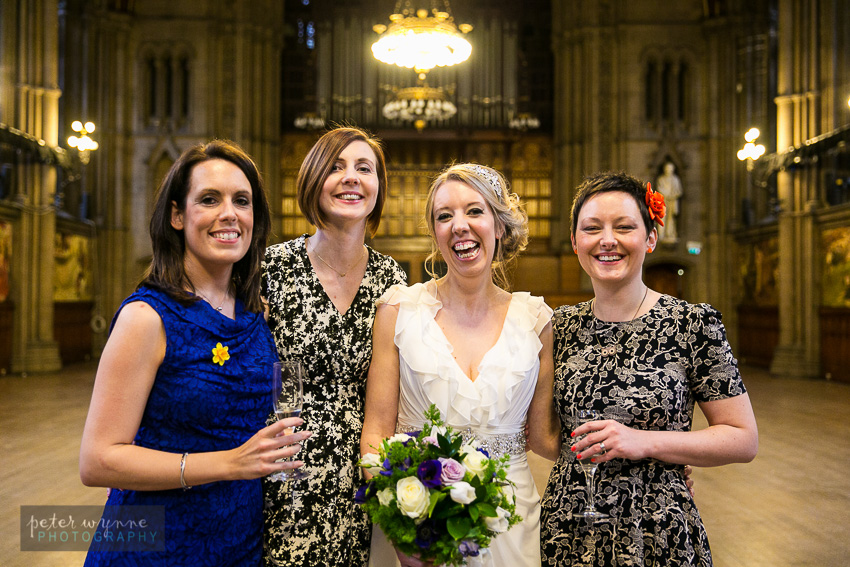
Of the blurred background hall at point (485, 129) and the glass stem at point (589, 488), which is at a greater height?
the blurred background hall at point (485, 129)

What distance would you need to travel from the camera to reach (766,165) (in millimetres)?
14883

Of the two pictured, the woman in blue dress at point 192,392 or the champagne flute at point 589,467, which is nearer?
the woman in blue dress at point 192,392

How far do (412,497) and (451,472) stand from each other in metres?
0.11

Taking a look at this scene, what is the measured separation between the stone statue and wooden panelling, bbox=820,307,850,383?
5.20 m

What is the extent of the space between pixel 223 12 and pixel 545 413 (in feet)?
62.0

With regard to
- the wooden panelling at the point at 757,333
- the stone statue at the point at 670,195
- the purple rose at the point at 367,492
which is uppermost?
the stone statue at the point at 670,195

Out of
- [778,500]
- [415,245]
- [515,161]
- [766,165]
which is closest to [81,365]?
[415,245]

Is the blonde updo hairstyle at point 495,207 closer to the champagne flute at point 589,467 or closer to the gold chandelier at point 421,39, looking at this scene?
the champagne flute at point 589,467

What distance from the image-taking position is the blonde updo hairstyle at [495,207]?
7.79ft

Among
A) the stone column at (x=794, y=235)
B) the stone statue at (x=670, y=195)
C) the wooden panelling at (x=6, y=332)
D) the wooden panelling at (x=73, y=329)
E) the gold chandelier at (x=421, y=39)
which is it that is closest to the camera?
the gold chandelier at (x=421, y=39)

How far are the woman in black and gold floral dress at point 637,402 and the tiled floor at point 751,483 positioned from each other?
8.47ft

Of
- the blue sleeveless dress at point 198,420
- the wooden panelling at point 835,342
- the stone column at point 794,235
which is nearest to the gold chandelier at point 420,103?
the stone column at point 794,235

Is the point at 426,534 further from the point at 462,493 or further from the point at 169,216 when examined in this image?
the point at 169,216

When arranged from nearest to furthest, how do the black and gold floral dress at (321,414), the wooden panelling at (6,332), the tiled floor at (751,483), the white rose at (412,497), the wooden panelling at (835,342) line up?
→ the white rose at (412,497) < the black and gold floral dress at (321,414) < the tiled floor at (751,483) < the wooden panelling at (835,342) < the wooden panelling at (6,332)
